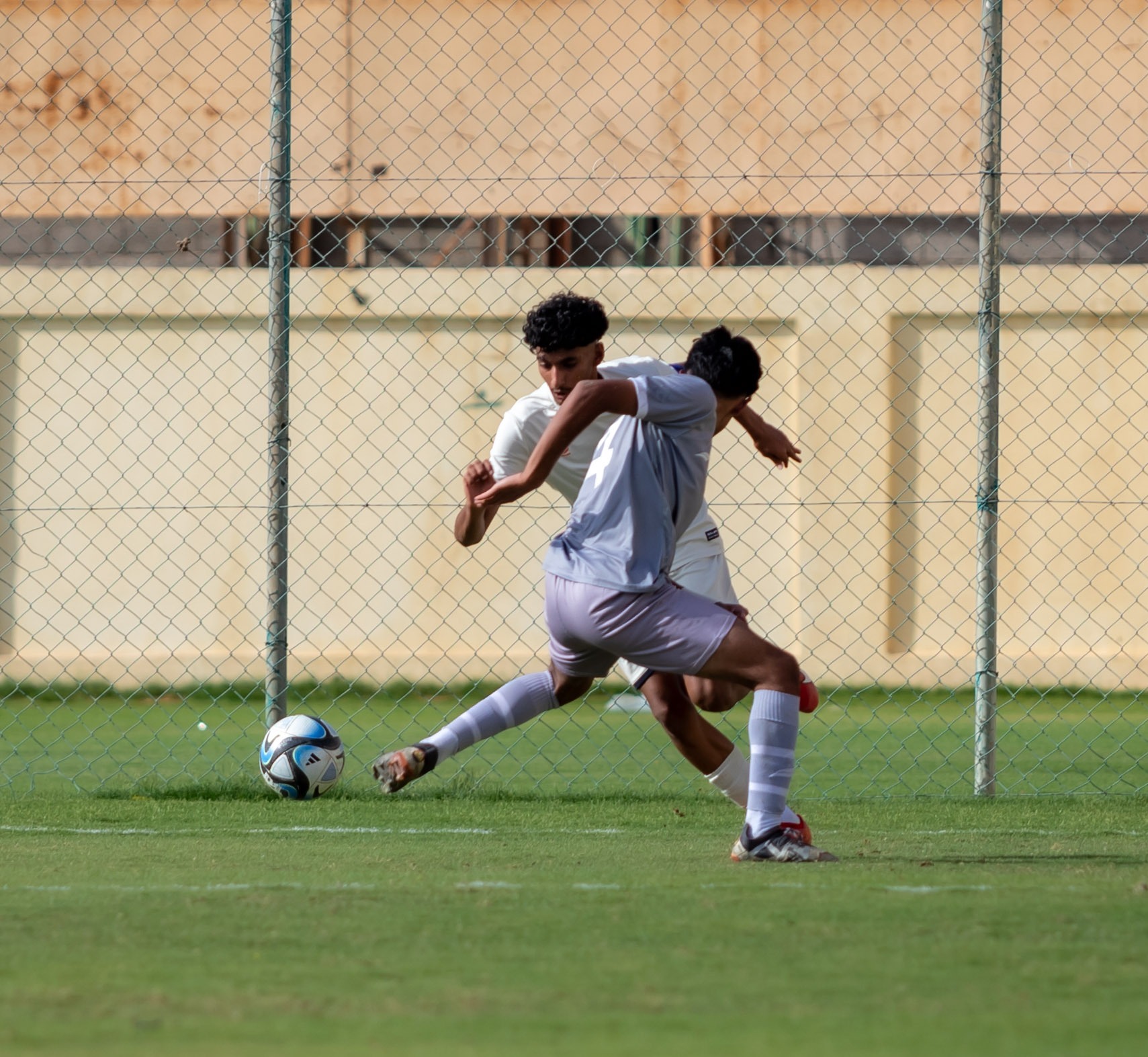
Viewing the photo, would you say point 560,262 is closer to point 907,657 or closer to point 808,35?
point 808,35

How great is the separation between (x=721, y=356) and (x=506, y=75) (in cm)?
713

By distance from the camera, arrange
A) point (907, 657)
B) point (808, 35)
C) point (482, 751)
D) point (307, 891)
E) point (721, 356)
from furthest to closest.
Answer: point (808, 35)
point (907, 657)
point (482, 751)
point (721, 356)
point (307, 891)

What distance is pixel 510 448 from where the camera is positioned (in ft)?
16.5

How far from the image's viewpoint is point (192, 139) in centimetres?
1120

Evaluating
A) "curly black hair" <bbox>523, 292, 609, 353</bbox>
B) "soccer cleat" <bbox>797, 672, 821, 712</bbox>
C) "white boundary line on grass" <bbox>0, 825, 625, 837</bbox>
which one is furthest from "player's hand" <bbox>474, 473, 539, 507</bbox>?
"white boundary line on grass" <bbox>0, 825, 625, 837</bbox>

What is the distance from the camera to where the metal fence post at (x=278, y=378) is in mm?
5980

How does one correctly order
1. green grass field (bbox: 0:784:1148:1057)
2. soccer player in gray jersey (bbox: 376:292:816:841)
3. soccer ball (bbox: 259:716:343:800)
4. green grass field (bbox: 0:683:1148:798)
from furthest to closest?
green grass field (bbox: 0:683:1148:798) → soccer ball (bbox: 259:716:343:800) → soccer player in gray jersey (bbox: 376:292:816:841) → green grass field (bbox: 0:784:1148:1057)

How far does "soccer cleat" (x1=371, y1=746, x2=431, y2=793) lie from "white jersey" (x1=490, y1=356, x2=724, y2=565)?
92 centimetres

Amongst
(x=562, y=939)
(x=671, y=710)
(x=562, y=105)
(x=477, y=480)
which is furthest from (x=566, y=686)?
(x=562, y=105)

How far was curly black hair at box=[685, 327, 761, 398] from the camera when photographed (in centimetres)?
441

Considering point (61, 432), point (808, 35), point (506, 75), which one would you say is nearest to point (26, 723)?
point (61, 432)

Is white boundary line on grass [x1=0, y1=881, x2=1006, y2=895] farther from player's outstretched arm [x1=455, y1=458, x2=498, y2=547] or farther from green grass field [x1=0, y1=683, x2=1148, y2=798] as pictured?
green grass field [x1=0, y1=683, x2=1148, y2=798]

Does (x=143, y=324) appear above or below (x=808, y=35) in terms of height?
below

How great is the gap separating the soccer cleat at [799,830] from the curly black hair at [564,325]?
1.48m
